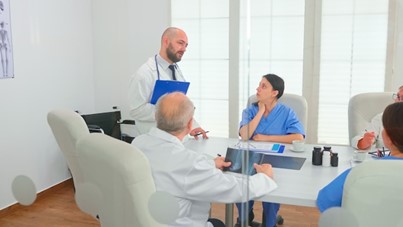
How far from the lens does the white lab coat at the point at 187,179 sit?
3.97ft

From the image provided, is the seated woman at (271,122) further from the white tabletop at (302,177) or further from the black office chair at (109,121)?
the black office chair at (109,121)

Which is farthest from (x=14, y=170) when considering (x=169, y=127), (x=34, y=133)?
(x=169, y=127)

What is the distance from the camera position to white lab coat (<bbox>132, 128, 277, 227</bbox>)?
1.21 m

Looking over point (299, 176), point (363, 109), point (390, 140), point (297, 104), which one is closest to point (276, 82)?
point (297, 104)

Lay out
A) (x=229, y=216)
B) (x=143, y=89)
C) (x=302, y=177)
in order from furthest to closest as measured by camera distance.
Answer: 1. (x=143, y=89)
2. (x=229, y=216)
3. (x=302, y=177)

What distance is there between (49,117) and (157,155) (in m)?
0.89

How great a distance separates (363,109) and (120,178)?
170 cm

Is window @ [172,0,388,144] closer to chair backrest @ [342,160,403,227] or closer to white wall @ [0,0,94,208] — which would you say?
white wall @ [0,0,94,208]

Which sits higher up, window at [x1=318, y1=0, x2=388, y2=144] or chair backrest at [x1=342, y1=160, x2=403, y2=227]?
window at [x1=318, y1=0, x2=388, y2=144]

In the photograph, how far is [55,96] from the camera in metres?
2.91

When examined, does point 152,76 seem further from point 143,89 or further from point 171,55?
point 171,55

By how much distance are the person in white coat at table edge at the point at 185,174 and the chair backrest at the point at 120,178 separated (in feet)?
0.29

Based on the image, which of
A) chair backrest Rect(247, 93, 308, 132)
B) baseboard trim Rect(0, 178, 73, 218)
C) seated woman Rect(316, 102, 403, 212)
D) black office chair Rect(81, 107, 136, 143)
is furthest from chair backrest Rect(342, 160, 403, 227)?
black office chair Rect(81, 107, 136, 143)

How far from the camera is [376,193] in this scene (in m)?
0.90
